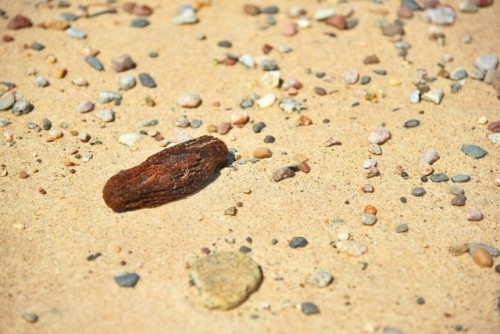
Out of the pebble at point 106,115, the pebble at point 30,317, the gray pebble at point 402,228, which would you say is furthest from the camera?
the pebble at point 106,115

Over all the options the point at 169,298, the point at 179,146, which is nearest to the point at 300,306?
the point at 169,298

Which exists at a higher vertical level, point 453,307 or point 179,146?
point 179,146

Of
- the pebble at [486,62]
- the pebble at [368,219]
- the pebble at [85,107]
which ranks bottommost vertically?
the pebble at [368,219]

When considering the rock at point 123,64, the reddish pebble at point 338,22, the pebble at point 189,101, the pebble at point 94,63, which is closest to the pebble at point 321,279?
the pebble at point 189,101

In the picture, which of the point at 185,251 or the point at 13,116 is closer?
the point at 185,251

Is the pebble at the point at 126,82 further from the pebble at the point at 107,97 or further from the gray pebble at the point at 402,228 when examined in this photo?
the gray pebble at the point at 402,228

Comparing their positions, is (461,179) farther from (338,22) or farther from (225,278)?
(338,22)

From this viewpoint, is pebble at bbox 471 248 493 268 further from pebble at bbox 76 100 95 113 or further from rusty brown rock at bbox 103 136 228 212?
pebble at bbox 76 100 95 113

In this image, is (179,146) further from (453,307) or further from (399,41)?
(399,41)
